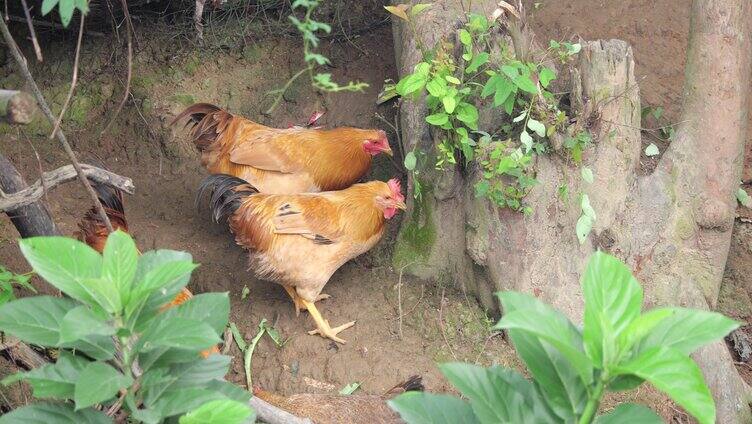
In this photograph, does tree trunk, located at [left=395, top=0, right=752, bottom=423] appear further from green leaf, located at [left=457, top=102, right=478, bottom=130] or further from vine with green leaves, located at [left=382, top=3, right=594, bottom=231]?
green leaf, located at [left=457, top=102, right=478, bottom=130]

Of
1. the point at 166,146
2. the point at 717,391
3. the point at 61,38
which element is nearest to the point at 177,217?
the point at 166,146

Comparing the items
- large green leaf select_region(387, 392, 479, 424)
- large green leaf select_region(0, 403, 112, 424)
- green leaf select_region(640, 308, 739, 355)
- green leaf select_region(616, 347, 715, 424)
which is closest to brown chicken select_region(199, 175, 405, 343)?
large green leaf select_region(0, 403, 112, 424)

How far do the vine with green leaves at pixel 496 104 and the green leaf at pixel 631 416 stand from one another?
2.13 m

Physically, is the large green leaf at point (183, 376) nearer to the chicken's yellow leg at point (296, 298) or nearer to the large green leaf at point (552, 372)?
the large green leaf at point (552, 372)

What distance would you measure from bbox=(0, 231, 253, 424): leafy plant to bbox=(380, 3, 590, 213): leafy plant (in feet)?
7.24

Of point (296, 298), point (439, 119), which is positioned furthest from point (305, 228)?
point (439, 119)

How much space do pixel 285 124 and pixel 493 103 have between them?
2366 mm

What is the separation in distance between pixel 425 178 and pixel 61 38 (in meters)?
3.29

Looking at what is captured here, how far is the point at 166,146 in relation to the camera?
6.23 m

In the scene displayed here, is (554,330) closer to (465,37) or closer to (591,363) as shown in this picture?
(591,363)

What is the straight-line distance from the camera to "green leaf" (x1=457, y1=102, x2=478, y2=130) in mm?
4363

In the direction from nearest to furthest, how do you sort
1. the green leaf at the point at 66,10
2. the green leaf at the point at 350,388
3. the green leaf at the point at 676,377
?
the green leaf at the point at 676,377 < the green leaf at the point at 66,10 < the green leaf at the point at 350,388

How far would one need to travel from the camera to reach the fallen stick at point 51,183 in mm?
3559

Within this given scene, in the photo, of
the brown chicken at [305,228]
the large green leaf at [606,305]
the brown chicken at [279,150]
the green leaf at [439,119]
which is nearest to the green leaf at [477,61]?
the green leaf at [439,119]
